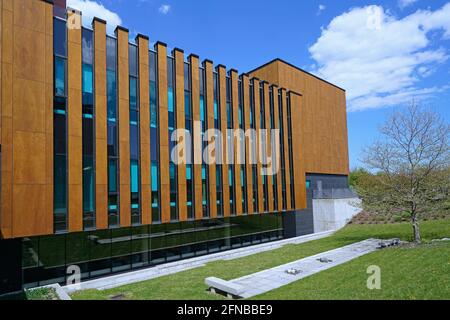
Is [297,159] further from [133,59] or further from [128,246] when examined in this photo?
[133,59]

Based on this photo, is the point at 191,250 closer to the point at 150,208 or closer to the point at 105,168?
the point at 150,208

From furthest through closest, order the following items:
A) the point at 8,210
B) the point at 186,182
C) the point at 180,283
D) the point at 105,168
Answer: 1. the point at 186,182
2. the point at 105,168
3. the point at 180,283
4. the point at 8,210

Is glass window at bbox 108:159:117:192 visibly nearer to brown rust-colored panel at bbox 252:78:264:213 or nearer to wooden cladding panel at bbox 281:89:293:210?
brown rust-colored panel at bbox 252:78:264:213

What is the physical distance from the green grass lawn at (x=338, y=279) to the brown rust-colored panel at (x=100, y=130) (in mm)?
3912

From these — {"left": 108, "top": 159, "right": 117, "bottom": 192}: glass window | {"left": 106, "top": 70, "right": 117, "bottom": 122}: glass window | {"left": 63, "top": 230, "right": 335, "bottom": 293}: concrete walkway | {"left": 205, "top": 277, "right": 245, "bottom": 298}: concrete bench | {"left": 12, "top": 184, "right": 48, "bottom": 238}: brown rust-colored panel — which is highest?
{"left": 106, "top": 70, "right": 117, "bottom": 122}: glass window

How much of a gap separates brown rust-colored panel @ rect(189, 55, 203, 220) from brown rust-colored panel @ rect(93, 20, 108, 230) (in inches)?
224

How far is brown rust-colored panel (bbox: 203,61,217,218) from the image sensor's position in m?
20.5

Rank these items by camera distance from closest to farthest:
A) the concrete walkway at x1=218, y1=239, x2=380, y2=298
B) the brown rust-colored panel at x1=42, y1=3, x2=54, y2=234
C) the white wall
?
the concrete walkway at x1=218, y1=239, x2=380, y2=298, the brown rust-colored panel at x1=42, y1=3, x2=54, y2=234, the white wall

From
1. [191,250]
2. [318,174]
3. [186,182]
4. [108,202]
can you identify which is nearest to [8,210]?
[108,202]

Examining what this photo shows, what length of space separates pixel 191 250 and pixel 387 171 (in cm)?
1408

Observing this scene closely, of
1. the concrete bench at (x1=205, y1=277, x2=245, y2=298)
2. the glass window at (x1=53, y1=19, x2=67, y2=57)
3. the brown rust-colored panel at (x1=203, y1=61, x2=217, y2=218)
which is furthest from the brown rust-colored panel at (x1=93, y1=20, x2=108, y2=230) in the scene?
the concrete bench at (x1=205, y1=277, x2=245, y2=298)

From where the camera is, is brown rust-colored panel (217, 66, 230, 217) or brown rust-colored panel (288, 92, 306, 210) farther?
brown rust-colored panel (288, 92, 306, 210)

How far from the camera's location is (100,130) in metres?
16.0

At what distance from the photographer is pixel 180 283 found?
13.9 metres
